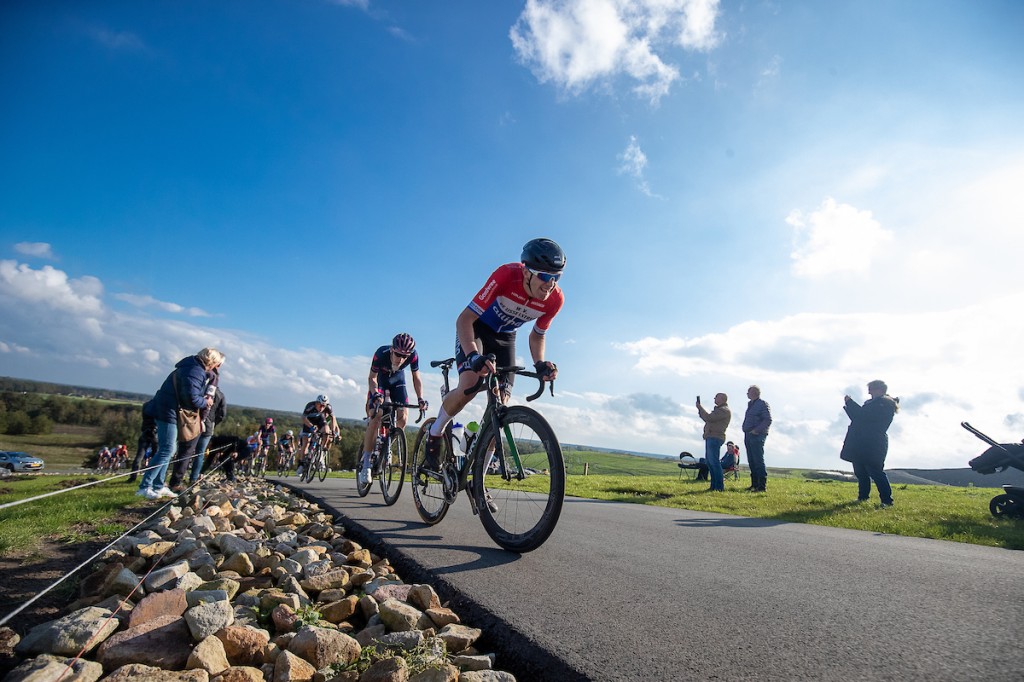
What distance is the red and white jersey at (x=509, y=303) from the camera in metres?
4.09

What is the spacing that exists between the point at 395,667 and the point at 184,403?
702 cm

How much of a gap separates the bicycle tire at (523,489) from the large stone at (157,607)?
1.84 meters

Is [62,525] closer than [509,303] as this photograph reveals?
No

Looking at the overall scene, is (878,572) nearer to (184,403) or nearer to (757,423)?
(184,403)

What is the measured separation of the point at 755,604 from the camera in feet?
7.75

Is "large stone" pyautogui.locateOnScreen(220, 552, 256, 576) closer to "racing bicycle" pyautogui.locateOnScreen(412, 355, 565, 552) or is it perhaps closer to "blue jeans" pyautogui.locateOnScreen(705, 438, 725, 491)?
"racing bicycle" pyautogui.locateOnScreen(412, 355, 565, 552)

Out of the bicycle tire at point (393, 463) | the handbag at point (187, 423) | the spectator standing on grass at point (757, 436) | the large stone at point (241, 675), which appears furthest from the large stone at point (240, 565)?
the spectator standing on grass at point (757, 436)

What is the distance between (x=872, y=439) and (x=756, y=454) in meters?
2.68

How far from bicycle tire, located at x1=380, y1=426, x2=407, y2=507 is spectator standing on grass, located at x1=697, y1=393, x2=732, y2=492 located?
7567 mm

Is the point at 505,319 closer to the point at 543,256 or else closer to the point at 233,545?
the point at 543,256

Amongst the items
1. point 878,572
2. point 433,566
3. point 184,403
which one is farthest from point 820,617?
point 184,403

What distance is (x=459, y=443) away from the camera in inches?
178

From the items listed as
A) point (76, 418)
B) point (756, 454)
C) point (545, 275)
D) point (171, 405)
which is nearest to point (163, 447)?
point (171, 405)

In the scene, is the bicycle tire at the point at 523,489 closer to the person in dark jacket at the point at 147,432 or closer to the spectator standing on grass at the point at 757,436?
the person in dark jacket at the point at 147,432
